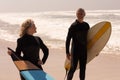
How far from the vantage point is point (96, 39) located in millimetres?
6949

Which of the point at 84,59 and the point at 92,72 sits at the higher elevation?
the point at 84,59

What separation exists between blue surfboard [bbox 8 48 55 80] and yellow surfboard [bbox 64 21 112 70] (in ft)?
5.41

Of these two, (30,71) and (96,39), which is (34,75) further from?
(96,39)

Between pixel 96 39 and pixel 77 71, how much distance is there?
6.86 ft

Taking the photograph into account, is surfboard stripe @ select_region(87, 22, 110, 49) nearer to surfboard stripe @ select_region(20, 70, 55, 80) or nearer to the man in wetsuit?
the man in wetsuit

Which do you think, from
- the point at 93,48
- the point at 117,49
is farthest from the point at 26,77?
the point at 117,49

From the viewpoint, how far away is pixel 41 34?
62.7 feet

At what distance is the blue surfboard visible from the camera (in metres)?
5.05

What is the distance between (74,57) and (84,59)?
0.17m

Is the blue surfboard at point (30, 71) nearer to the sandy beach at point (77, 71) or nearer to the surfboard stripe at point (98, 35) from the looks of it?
the surfboard stripe at point (98, 35)

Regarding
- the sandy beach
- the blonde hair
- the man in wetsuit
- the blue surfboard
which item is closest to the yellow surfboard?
the man in wetsuit

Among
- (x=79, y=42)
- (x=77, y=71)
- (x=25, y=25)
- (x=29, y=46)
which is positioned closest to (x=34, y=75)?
(x=29, y=46)

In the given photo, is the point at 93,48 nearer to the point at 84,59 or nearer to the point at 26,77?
the point at 84,59

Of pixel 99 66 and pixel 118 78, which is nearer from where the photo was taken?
pixel 118 78
